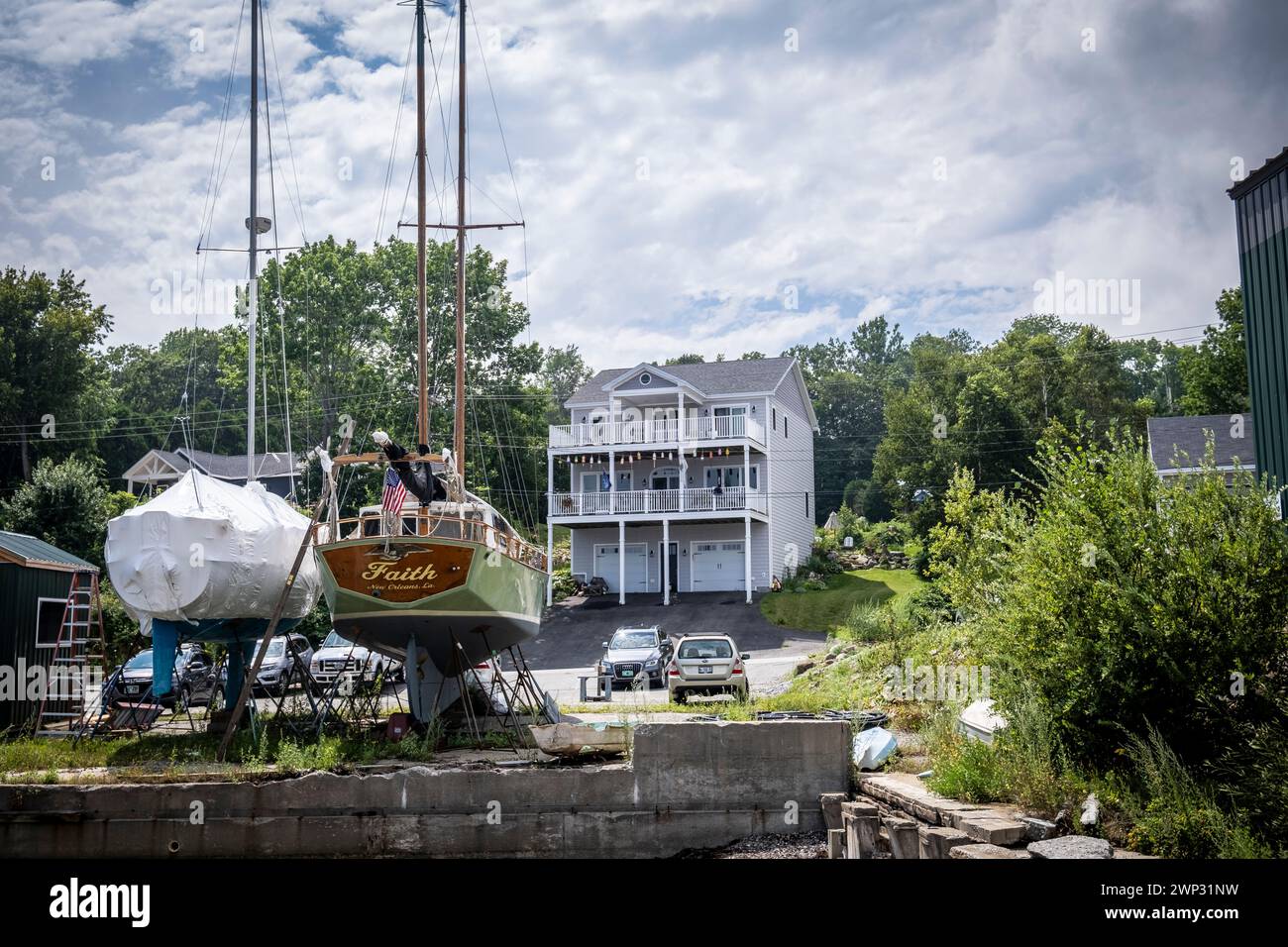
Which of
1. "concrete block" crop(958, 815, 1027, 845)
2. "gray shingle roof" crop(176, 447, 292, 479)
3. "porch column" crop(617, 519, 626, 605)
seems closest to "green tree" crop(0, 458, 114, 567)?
"porch column" crop(617, 519, 626, 605)

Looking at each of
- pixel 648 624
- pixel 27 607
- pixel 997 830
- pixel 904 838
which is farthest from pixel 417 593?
pixel 648 624

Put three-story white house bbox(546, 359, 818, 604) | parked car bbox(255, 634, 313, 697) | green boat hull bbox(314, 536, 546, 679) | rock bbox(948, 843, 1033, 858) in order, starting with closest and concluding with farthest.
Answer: rock bbox(948, 843, 1033, 858), green boat hull bbox(314, 536, 546, 679), parked car bbox(255, 634, 313, 697), three-story white house bbox(546, 359, 818, 604)

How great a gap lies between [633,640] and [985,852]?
1802 cm

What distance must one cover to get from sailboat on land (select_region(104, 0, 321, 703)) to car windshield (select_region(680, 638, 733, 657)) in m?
7.53

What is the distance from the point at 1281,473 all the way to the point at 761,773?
28.8 feet

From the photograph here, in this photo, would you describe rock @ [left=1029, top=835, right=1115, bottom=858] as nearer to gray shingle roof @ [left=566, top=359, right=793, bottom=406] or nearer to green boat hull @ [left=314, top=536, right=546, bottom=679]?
green boat hull @ [left=314, top=536, right=546, bottom=679]

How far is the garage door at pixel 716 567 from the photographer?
4309 cm

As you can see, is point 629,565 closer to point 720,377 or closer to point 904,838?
point 720,377

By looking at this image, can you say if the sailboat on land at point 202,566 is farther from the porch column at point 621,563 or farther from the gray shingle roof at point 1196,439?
the gray shingle roof at point 1196,439

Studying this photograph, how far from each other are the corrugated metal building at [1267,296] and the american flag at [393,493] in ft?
43.5

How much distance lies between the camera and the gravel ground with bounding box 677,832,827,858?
46.4 feet

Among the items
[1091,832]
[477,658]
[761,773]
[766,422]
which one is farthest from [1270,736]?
[766,422]
